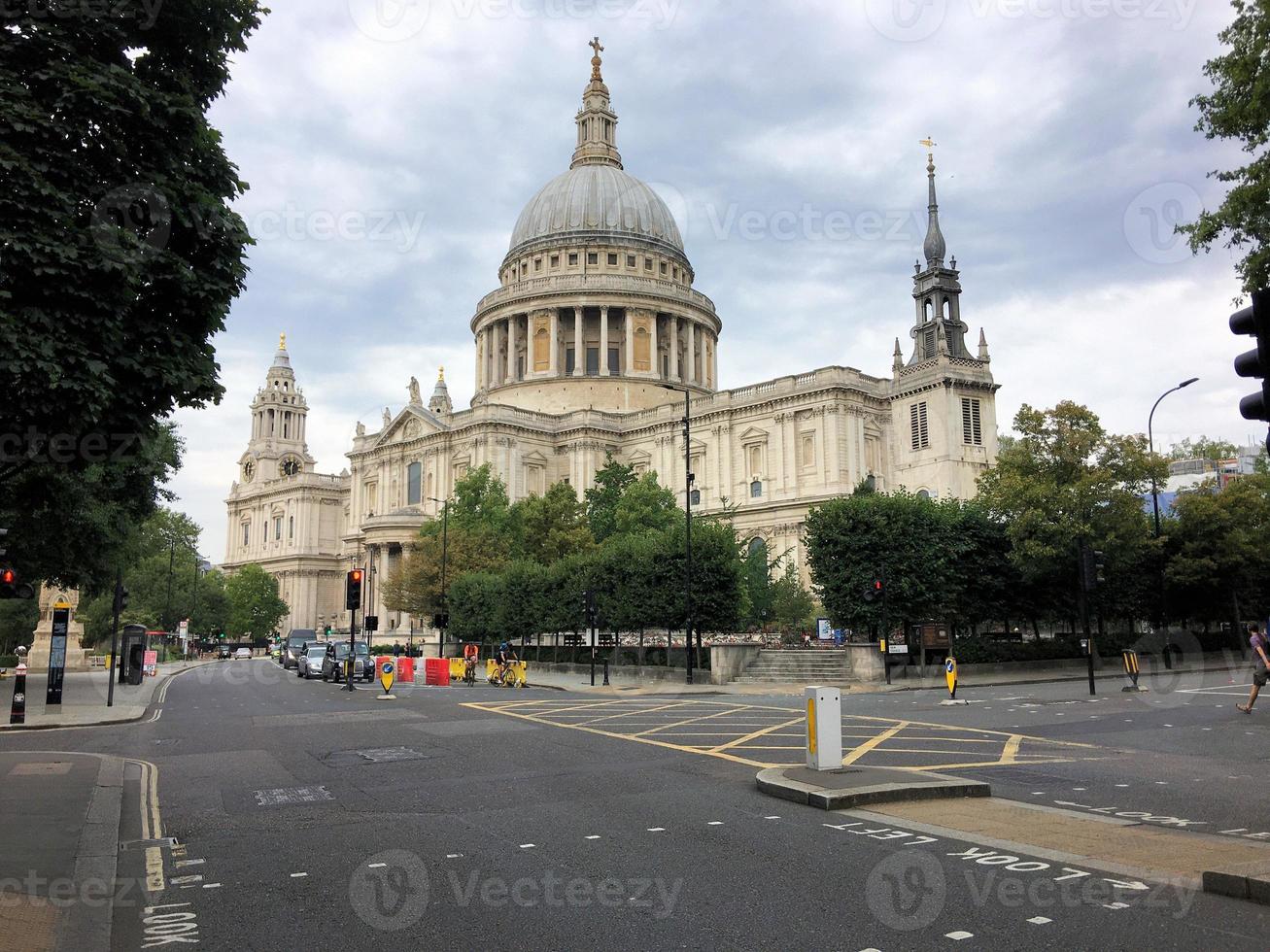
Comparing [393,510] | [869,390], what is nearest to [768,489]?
[869,390]

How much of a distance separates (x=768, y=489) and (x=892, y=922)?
7222 centimetres

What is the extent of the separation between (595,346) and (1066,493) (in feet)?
217

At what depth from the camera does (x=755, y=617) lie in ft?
188

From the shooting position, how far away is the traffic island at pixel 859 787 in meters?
11.0

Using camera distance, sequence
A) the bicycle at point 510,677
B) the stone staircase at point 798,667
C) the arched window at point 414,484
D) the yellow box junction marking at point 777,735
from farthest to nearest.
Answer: the arched window at point 414,484 → the stone staircase at point 798,667 → the bicycle at point 510,677 → the yellow box junction marking at point 777,735

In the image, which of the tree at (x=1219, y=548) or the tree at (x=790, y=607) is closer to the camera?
the tree at (x=1219, y=548)

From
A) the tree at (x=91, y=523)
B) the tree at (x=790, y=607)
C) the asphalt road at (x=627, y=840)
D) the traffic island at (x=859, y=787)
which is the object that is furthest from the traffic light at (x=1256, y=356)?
the tree at (x=790, y=607)

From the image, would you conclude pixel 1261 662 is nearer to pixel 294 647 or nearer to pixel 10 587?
pixel 10 587

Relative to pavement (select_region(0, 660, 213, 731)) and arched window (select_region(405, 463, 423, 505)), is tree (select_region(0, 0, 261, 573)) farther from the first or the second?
A: arched window (select_region(405, 463, 423, 505))

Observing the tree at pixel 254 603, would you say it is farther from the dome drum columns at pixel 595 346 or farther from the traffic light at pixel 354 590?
the traffic light at pixel 354 590

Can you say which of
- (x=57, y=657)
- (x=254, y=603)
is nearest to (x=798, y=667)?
(x=57, y=657)

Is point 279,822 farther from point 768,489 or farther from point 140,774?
point 768,489

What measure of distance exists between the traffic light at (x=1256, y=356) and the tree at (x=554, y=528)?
179 feet

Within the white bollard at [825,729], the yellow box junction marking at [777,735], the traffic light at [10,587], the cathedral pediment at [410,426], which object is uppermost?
the cathedral pediment at [410,426]
